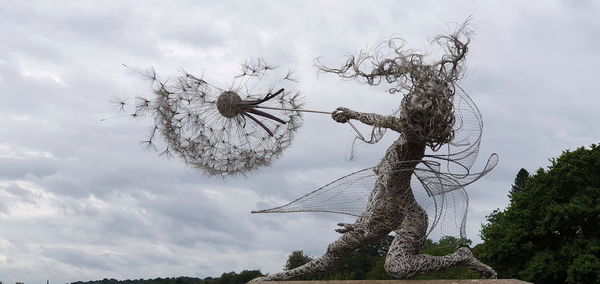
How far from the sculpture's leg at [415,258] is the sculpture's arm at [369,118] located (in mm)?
1462

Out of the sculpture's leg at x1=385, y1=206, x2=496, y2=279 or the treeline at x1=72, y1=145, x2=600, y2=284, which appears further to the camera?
the treeline at x1=72, y1=145, x2=600, y2=284

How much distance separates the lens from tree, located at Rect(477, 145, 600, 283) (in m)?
24.2

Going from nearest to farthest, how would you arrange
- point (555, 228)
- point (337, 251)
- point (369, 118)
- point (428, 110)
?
point (428, 110) < point (369, 118) < point (337, 251) < point (555, 228)

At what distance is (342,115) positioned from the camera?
12.4m

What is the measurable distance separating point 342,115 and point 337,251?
7.28 feet

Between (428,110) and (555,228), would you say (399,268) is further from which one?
(555,228)

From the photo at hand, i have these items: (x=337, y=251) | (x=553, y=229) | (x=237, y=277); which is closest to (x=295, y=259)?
(x=237, y=277)

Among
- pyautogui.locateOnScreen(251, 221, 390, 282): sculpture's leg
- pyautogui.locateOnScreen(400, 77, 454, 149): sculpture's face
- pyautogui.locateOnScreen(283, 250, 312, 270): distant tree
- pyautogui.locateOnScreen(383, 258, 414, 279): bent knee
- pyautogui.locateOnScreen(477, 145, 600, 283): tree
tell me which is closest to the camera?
pyautogui.locateOnScreen(400, 77, 454, 149): sculpture's face

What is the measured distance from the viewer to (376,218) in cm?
1222

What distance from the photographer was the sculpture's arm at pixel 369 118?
11836 millimetres

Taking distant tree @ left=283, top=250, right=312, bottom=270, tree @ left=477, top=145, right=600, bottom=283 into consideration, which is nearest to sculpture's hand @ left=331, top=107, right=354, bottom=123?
tree @ left=477, top=145, right=600, bottom=283

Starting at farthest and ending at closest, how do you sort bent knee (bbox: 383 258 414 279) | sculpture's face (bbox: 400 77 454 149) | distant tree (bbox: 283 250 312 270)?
1. distant tree (bbox: 283 250 312 270)
2. bent knee (bbox: 383 258 414 279)
3. sculpture's face (bbox: 400 77 454 149)

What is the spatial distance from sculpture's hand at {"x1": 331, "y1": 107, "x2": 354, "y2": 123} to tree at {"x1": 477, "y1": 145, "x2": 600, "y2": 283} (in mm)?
14072

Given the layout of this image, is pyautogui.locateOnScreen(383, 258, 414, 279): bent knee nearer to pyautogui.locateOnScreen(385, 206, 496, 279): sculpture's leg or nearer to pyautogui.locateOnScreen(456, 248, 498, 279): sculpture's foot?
pyautogui.locateOnScreen(385, 206, 496, 279): sculpture's leg
